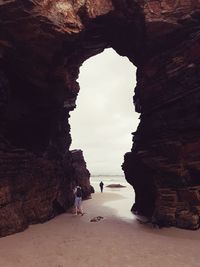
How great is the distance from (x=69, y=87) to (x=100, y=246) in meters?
16.9

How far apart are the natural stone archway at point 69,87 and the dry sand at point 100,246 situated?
5.82 ft

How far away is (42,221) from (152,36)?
58.6 ft

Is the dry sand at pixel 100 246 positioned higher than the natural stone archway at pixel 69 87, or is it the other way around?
the natural stone archway at pixel 69 87

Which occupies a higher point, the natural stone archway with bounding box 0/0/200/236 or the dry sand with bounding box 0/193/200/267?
the natural stone archway with bounding box 0/0/200/236

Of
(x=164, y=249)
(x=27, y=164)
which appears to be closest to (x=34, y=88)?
(x=27, y=164)

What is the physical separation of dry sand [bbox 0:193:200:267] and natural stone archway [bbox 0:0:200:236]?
1.77 meters

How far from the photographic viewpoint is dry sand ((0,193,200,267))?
39.4 feet

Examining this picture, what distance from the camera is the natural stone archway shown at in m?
18.3

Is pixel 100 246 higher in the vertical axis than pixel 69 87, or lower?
lower

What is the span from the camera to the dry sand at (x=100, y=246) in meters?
12.0

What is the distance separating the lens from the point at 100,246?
46.6 feet

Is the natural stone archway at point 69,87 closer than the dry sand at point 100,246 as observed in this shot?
No

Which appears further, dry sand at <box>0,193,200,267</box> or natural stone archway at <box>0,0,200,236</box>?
natural stone archway at <box>0,0,200,236</box>

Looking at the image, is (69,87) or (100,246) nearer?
(100,246)
